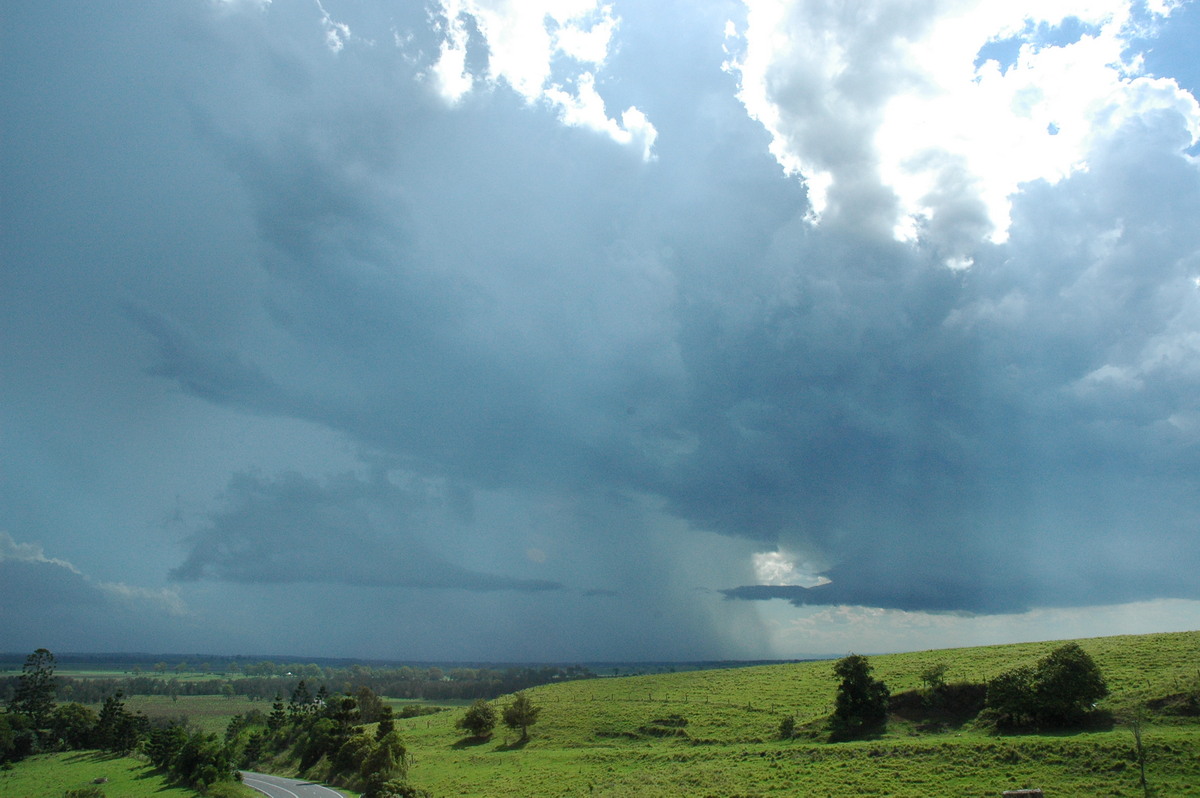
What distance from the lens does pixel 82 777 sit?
10506 cm

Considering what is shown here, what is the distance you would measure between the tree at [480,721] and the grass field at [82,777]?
3811cm

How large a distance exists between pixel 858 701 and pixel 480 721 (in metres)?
60.1

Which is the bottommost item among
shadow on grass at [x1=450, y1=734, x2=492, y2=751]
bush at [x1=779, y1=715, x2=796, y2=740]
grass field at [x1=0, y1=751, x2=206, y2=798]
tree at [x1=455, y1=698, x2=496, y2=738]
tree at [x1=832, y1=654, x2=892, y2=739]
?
grass field at [x1=0, y1=751, x2=206, y2=798]

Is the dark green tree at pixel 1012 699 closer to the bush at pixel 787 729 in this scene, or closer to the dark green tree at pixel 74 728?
the bush at pixel 787 729

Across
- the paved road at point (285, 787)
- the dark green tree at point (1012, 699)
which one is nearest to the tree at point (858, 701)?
the dark green tree at point (1012, 699)

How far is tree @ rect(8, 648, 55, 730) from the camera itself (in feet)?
471

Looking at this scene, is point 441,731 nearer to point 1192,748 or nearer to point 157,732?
point 157,732

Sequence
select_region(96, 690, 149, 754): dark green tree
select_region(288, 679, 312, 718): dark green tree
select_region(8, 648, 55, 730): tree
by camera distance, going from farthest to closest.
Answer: select_region(288, 679, 312, 718): dark green tree < select_region(8, 648, 55, 730): tree < select_region(96, 690, 149, 754): dark green tree

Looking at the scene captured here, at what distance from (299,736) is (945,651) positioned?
12419cm

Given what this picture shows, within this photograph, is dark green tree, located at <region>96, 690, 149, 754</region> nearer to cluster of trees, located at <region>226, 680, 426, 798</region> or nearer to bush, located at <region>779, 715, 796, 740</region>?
cluster of trees, located at <region>226, 680, 426, 798</region>

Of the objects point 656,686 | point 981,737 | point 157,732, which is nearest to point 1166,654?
point 981,737

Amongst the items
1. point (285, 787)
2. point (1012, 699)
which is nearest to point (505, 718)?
point (285, 787)

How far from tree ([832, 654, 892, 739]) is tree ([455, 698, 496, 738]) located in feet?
183

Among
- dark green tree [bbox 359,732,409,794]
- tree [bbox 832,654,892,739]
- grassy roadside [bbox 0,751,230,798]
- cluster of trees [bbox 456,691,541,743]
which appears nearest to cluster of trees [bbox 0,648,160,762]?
grassy roadside [bbox 0,751,230,798]
